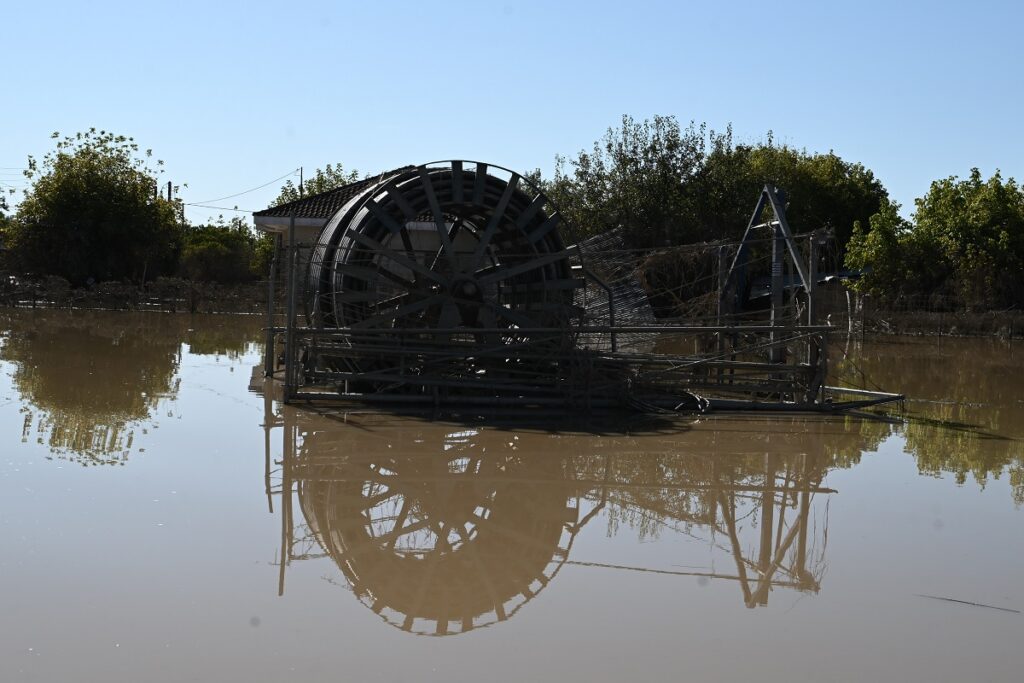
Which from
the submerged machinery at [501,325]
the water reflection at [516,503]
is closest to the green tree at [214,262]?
the submerged machinery at [501,325]

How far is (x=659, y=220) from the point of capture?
37.4 metres

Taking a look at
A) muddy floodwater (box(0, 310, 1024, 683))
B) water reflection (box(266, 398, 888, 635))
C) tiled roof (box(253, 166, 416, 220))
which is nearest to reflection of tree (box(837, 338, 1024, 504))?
muddy floodwater (box(0, 310, 1024, 683))

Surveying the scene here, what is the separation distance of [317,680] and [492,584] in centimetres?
172

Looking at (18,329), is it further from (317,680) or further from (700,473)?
(317,680)

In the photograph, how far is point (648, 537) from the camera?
7273 mm

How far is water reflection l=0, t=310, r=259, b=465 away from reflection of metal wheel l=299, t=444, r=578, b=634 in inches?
89.6

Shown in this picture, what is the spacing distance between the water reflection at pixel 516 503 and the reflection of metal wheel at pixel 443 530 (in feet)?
0.05

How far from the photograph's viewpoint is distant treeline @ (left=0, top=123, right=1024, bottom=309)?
1364 inches

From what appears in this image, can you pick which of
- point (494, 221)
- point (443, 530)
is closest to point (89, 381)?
point (494, 221)

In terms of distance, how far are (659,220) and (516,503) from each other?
98.9ft

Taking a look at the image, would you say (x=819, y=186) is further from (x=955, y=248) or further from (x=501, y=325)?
(x=501, y=325)

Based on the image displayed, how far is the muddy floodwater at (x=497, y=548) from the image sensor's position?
499 cm

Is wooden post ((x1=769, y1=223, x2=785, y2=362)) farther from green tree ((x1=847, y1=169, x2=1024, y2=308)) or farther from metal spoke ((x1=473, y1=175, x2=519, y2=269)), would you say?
green tree ((x1=847, y1=169, x2=1024, y2=308))

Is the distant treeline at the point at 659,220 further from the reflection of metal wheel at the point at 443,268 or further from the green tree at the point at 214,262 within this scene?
the reflection of metal wheel at the point at 443,268
